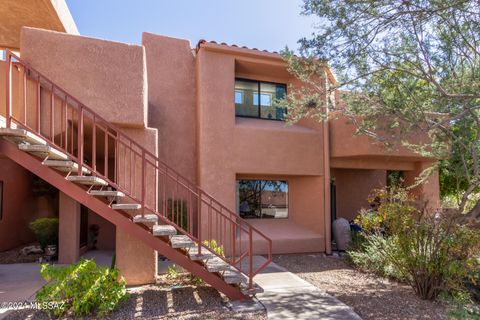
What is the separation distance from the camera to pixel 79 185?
17.5 feet

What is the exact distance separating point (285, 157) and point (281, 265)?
3.23 metres

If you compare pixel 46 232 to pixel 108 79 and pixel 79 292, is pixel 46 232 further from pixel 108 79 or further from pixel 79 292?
pixel 108 79

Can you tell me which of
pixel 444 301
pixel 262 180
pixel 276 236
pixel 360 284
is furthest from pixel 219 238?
pixel 444 301

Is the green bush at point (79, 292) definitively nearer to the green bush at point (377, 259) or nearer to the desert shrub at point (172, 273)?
the desert shrub at point (172, 273)

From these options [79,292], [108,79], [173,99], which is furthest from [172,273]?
[173,99]

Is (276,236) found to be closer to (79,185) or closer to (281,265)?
(281,265)

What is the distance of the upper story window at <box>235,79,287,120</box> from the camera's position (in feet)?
34.1

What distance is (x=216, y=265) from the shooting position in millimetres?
5387

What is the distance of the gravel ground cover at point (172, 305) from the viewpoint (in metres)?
4.80

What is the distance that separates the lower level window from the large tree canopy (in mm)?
3164

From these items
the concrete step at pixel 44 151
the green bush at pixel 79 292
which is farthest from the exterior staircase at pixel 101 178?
the green bush at pixel 79 292

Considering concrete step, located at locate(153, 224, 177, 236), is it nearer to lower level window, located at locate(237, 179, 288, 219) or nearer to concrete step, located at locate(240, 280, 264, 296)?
concrete step, located at locate(240, 280, 264, 296)

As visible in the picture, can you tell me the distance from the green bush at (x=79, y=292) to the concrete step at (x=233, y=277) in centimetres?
166

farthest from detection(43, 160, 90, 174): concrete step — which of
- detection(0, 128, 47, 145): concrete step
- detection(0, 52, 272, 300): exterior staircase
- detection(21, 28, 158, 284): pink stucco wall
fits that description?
detection(21, 28, 158, 284): pink stucco wall
